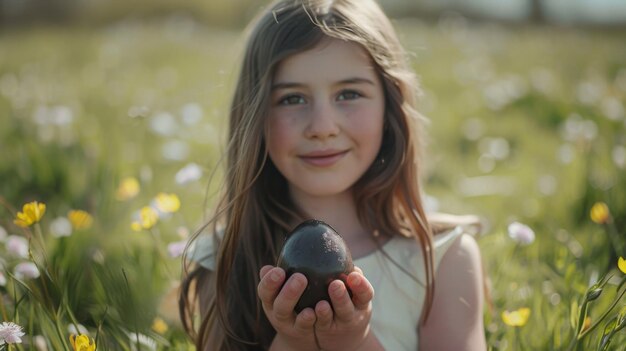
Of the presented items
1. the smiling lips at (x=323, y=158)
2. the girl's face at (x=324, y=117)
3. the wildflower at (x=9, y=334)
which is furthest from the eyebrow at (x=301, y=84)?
the wildflower at (x=9, y=334)

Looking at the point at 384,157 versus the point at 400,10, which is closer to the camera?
the point at 384,157

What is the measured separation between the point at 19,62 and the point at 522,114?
4582 millimetres

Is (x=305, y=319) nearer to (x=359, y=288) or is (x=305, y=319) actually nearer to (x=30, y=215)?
(x=359, y=288)

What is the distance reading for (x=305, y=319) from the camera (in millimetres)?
1817

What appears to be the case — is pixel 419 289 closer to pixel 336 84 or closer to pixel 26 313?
pixel 336 84

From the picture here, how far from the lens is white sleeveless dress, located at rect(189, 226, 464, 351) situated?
238 centimetres

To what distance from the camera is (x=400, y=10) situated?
1434cm

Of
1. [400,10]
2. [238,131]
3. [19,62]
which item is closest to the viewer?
[238,131]

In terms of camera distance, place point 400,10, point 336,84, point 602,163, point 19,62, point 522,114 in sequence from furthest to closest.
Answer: point 400,10 → point 19,62 → point 522,114 → point 602,163 → point 336,84

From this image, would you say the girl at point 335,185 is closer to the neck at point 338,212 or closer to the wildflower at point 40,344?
the neck at point 338,212

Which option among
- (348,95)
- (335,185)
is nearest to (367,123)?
(348,95)

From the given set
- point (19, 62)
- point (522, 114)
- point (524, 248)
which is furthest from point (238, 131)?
point (19, 62)

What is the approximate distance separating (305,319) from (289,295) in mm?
71

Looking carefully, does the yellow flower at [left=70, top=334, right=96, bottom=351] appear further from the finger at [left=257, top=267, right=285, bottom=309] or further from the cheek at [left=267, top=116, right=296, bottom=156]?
the cheek at [left=267, top=116, right=296, bottom=156]
